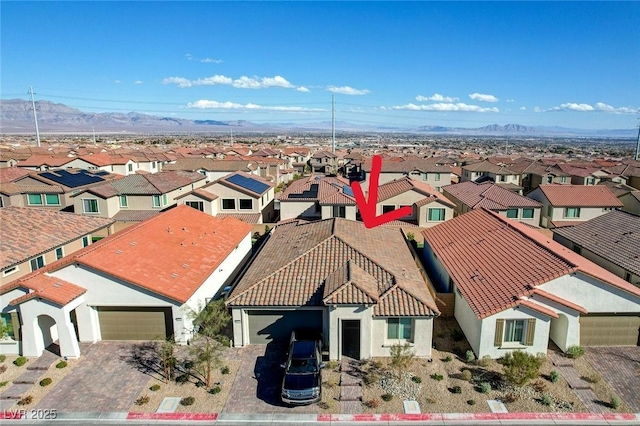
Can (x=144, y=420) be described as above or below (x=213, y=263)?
below

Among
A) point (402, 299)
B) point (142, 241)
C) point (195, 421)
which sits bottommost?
point (195, 421)

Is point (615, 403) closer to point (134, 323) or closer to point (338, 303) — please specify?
point (338, 303)

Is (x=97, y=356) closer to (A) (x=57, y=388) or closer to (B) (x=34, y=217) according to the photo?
(A) (x=57, y=388)

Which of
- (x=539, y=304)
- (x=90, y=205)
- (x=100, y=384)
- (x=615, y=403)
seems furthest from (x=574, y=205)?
(x=90, y=205)

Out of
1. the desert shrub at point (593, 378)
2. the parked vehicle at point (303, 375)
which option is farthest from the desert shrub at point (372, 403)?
the desert shrub at point (593, 378)

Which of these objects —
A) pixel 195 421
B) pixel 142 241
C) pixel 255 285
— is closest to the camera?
pixel 195 421

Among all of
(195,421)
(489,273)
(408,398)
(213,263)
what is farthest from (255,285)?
(489,273)

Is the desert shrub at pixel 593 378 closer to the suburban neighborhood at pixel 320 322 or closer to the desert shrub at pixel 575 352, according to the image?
the suburban neighborhood at pixel 320 322
